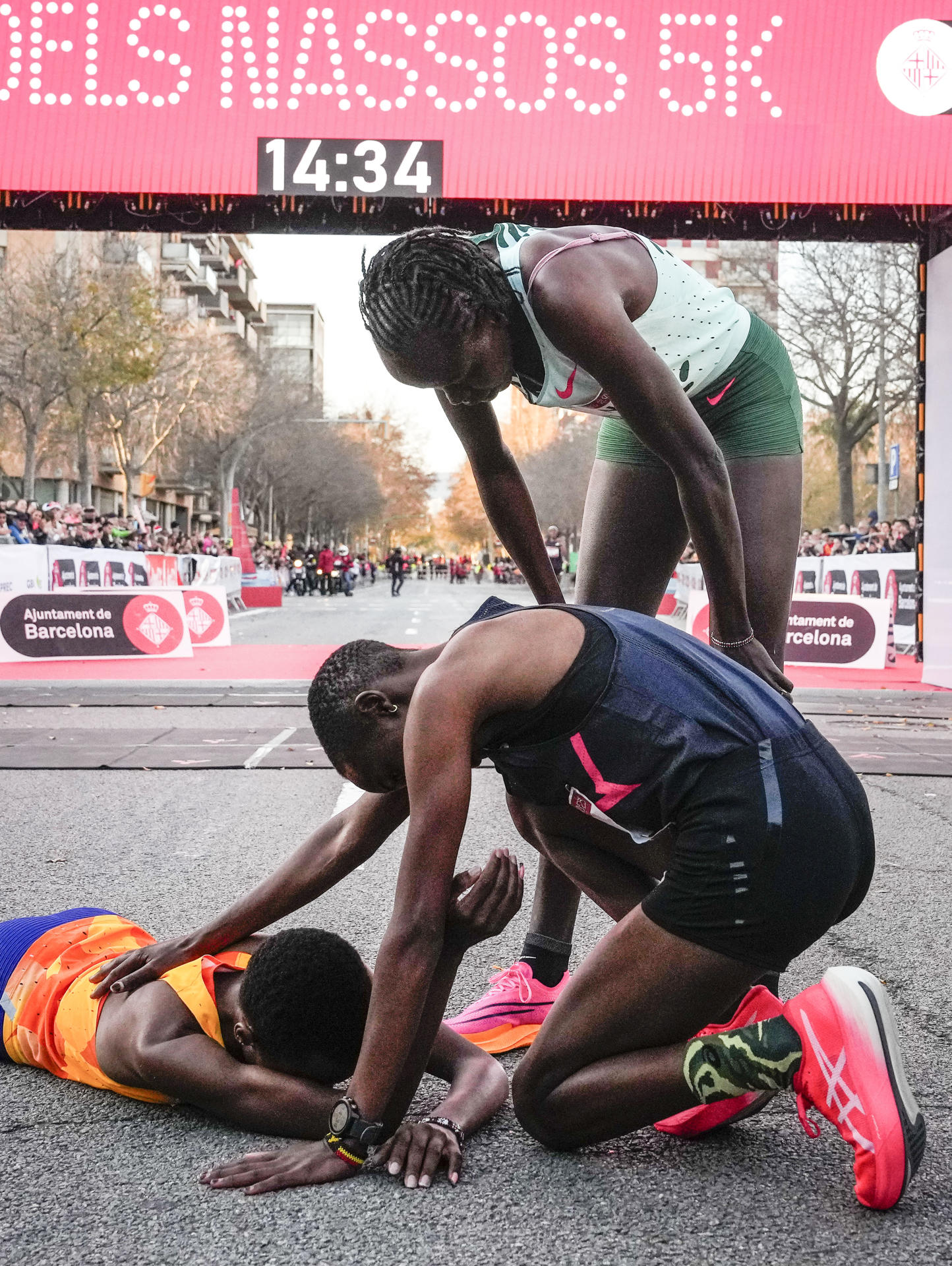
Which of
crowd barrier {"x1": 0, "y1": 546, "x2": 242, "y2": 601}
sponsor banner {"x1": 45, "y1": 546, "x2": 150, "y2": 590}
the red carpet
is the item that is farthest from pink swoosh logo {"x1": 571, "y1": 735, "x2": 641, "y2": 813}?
sponsor banner {"x1": 45, "y1": 546, "x2": 150, "y2": 590}

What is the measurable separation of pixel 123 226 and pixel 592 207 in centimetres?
486

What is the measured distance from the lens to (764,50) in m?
11.4

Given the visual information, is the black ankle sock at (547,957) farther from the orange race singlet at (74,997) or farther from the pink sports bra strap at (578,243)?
the pink sports bra strap at (578,243)

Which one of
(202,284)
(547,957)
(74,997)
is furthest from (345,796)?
(202,284)

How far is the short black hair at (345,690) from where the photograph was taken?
231cm

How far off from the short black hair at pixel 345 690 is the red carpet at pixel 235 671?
897cm

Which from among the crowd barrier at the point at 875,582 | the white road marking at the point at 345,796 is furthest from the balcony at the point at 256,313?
the white road marking at the point at 345,796

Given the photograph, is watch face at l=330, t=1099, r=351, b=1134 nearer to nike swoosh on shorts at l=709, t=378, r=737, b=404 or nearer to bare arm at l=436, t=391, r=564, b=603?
bare arm at l=436, t=391, r=564, b=603

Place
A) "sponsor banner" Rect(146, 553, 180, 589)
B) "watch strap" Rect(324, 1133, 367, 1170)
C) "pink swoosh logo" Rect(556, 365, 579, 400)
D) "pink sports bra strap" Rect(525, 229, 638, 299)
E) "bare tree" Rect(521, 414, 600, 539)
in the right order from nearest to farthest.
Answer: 1. "watch strap" Rect(324, 1133, 367, 1170)
2. "pink sports bra strap" Rect(525, 229, 638, 299)
3. "pink swoosh logo" Rect(556, 365, 579, 400)
4. "sponsor banner" Rect(146, 553, 180, 589)
5. "bare tree" Rect(521, 414, 600, 539)

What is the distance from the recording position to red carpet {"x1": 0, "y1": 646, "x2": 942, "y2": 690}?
477 inches

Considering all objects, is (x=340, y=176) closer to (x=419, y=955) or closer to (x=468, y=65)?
(x=468, y=65)

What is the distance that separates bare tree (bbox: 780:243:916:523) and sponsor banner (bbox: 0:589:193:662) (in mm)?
19736

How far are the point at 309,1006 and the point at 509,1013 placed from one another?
0.76 metres

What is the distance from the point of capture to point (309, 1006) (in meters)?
2.41
